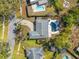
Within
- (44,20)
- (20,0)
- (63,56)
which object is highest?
(20,0)

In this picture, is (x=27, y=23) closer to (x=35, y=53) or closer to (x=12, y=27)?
(x=12, y=27)

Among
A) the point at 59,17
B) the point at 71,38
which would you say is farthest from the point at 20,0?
the point at 71,38

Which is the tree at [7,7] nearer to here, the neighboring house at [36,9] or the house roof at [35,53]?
the neighboring house at [36,9]

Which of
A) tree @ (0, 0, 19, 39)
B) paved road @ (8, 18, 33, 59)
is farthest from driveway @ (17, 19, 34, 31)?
tree @ (0, 0, 19, 39)

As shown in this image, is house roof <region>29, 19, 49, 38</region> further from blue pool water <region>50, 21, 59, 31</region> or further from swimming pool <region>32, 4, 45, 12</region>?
swimming pool <region>32, 4, 45, 12</region>

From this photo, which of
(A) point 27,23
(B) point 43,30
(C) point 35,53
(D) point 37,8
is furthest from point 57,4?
(C) point 35,53

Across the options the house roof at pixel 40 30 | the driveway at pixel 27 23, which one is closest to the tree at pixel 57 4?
the house roof at pixel 40 30

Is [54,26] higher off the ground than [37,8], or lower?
lower

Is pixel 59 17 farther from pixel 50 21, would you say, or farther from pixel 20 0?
pixel 20 0
